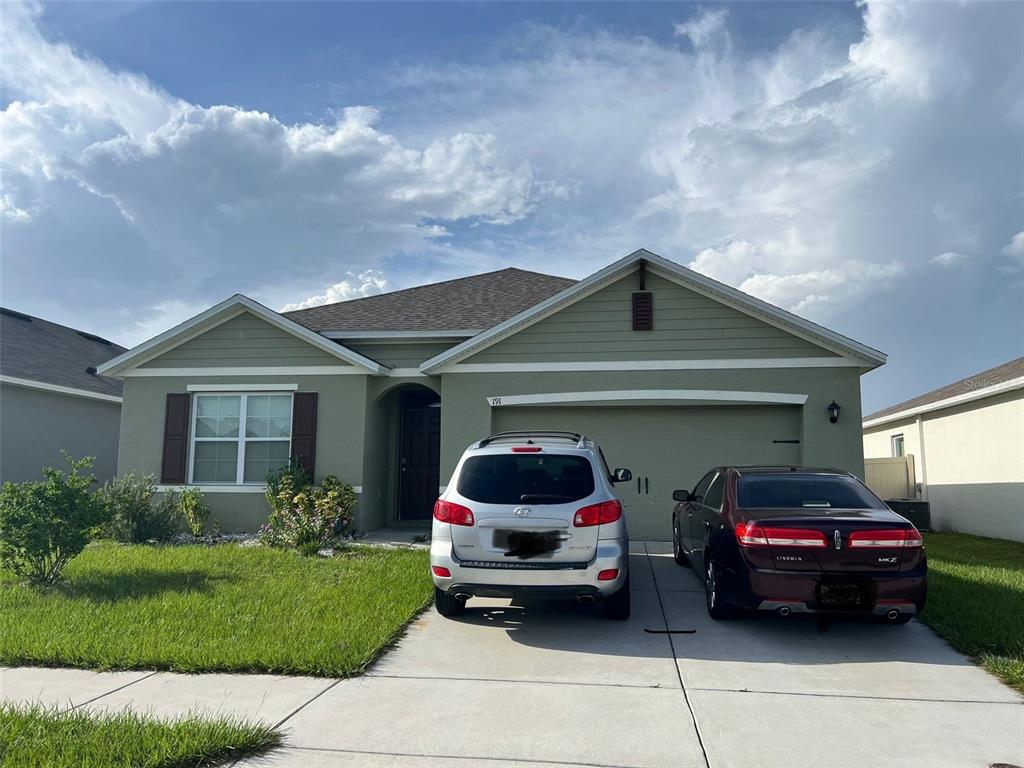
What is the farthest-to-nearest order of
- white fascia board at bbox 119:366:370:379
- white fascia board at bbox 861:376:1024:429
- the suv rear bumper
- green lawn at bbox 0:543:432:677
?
A: white fascia board at bbox 861:376:1024:429 → white fascia board at bbox 119:366:370:379 → the suv rear bumper → green lawn at bbox 0:543:432:677

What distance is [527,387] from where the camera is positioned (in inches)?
488

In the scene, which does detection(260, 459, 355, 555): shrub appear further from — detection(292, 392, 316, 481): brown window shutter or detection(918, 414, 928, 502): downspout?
detection(918, 414, 928, 502): downspout

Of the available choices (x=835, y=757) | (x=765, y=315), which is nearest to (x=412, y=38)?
(x=765, y=315)

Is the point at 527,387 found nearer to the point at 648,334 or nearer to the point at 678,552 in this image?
the point at 648,334

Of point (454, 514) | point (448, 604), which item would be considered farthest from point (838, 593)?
point (448, 604)

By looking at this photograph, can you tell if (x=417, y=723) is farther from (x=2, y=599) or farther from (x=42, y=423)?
(x=42, y=423)

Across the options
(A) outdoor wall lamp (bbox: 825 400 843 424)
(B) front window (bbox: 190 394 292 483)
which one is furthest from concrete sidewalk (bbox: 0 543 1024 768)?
(B) front window (bbox: 190 394 292 483)

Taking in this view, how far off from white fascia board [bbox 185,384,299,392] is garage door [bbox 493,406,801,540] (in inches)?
205

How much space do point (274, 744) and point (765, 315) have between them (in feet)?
33.6

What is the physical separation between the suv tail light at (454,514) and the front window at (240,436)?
7607 millimetres

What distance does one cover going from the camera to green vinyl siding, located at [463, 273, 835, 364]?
1200 centimetres

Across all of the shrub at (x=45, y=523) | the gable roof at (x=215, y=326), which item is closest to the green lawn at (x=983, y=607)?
the shrub at (x=45, y=523)

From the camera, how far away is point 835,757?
382 centimetres

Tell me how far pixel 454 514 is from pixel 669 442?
6815 millimetres
